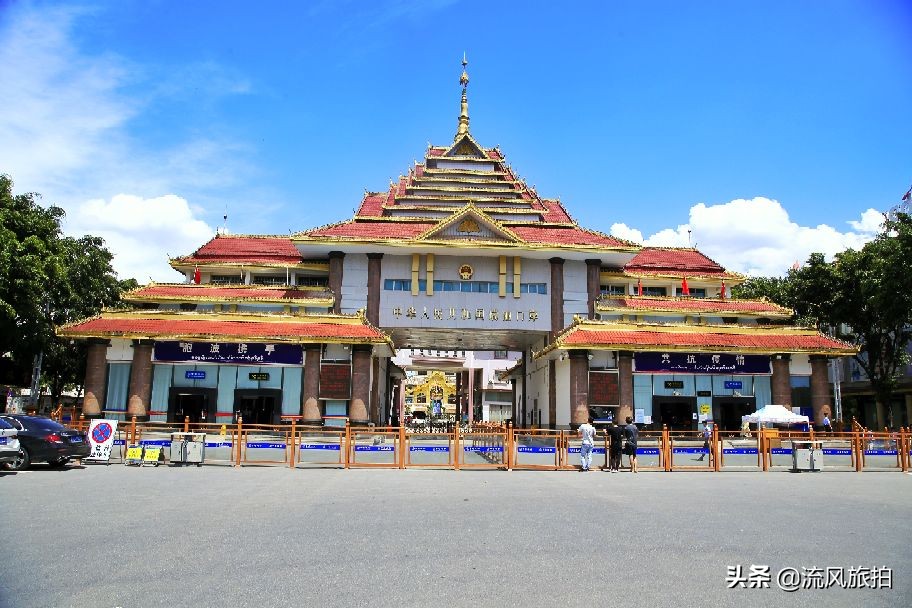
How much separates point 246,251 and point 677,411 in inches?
1102

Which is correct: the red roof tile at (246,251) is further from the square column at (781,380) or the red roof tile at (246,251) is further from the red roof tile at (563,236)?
the square column at (781,380)

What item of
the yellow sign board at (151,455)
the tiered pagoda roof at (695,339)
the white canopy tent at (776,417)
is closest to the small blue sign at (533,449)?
the white canopy tent at (776,417)

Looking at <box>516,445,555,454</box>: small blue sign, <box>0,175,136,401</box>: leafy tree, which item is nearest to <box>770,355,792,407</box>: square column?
<box>516,445,555,454</box>: small blue sign

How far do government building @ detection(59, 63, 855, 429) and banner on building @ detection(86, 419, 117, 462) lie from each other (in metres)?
12.6

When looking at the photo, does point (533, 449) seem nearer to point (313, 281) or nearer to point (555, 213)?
point (313, 281)

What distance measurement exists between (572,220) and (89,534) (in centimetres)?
3892

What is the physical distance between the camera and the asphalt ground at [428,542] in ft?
23.6

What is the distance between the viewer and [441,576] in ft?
25.8

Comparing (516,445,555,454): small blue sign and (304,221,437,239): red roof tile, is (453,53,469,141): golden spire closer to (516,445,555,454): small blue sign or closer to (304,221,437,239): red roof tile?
(304,221,437,239): red roof tile

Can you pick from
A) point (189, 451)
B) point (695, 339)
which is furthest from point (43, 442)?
point (695, 339)

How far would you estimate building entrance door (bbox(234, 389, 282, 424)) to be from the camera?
113 feet

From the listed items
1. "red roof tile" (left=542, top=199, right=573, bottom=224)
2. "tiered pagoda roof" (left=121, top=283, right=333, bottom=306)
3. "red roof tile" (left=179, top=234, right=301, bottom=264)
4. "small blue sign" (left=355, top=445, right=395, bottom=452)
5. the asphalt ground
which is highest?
"red roof tile" (left=542, top=199, right=573, bottom=224)

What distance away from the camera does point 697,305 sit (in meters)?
41.1

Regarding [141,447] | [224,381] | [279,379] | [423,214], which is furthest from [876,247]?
[141,447]
